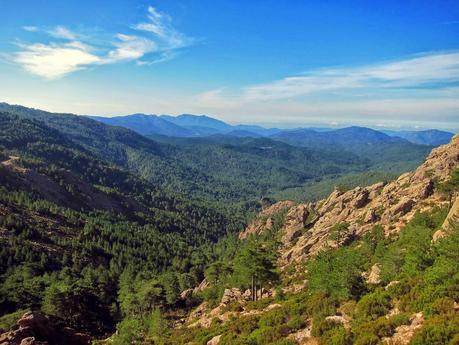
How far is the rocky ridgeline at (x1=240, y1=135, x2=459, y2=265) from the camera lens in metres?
99.9

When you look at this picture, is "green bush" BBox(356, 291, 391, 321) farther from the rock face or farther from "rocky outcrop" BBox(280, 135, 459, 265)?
"rocky outcrop" BBox(280, 135, 459, 265)

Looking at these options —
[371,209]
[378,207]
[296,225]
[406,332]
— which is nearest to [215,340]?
[406,332]

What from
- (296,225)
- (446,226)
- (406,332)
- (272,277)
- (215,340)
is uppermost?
(446,226)

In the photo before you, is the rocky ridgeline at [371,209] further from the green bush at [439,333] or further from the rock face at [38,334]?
Answer: the green bush at [439,333]

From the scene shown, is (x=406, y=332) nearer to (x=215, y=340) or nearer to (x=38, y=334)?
(x=215, y=340)

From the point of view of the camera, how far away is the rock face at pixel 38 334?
51.4 m

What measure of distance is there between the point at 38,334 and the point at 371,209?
308ft

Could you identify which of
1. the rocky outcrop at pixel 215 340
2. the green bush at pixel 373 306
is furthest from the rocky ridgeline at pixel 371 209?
the rocky outcrop at pixel 215 340

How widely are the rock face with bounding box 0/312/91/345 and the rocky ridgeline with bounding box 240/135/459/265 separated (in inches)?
2548

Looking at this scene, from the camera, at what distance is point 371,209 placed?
114 metres

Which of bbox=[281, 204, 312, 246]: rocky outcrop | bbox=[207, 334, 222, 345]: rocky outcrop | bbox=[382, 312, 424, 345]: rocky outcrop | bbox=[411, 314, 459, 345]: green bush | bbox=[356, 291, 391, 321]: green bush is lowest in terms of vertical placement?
bbox=[281, 204, 312, 246]: rocky outcrop

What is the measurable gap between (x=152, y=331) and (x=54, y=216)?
461 ft

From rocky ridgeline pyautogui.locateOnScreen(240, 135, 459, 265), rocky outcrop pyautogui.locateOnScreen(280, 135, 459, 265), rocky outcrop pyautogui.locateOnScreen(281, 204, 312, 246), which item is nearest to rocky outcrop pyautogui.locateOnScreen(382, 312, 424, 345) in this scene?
rocky ridgeline pyautogui.locateOnScreen(240, 135, 459, 265)

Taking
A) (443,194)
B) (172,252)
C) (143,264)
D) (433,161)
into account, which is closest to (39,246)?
(143,264)
